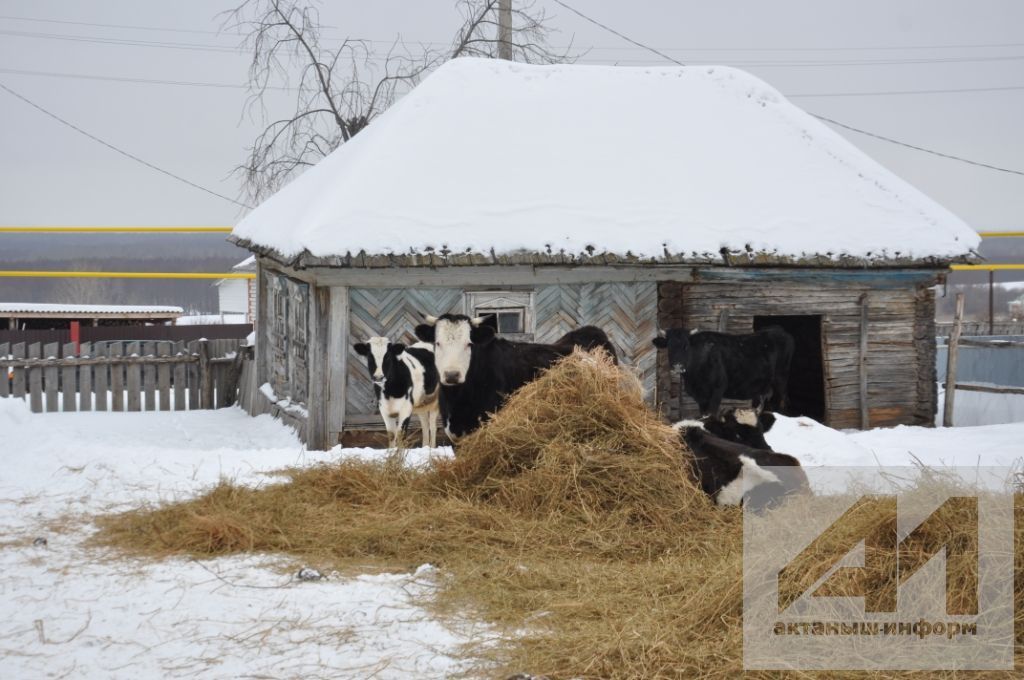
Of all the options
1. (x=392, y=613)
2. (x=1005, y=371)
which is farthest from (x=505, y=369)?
(x=1005, y=371)

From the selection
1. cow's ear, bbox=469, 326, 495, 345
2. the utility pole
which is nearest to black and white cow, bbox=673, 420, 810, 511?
cow's ear, bbox=469, 326, 495, 345

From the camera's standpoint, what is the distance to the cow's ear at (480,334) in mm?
9273

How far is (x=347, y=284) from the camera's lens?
490 inches

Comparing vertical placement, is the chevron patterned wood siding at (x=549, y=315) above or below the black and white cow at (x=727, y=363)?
above

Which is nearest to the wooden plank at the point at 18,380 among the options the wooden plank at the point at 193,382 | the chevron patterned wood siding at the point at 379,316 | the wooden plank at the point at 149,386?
the wooden plank at the point at 149,386

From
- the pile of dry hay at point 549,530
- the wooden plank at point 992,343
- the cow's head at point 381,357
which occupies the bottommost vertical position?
the pile of dry hay at point 549,530

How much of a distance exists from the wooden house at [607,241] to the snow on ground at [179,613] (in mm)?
4557

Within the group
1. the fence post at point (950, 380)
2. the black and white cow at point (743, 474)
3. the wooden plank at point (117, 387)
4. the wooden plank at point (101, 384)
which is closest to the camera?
the black and white cow at point (743, 474)

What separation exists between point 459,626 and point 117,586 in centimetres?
213

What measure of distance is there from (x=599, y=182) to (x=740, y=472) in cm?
738

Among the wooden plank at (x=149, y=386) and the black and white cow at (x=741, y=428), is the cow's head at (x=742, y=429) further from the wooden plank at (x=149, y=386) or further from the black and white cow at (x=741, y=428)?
the wooden plank at (x=149, y=386)

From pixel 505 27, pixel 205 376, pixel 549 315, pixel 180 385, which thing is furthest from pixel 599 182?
pixel 505 27

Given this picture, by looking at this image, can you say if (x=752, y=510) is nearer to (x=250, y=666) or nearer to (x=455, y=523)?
(x=455, y=523)

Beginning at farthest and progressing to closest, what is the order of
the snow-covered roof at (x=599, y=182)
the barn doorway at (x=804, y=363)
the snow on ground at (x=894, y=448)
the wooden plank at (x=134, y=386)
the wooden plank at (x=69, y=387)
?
the wooden plank at (x=134, y=386)
the wooden plank at (x=69, y=387)
the barn doorway at (x=804, y=363)
the snow-covered roof at (x=599, y=182)
the snow on ground at (x=894, y=448)
